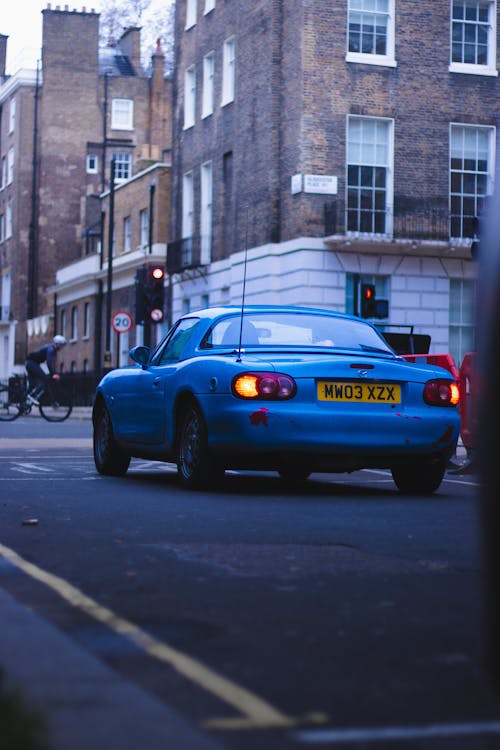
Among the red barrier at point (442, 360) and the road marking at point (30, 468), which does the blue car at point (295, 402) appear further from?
the red barrier at point (442, 360)

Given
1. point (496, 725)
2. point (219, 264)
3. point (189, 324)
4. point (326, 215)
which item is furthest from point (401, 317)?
point (496, 725)

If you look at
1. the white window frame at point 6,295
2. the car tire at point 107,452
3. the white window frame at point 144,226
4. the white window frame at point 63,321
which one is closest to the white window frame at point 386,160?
the white window frame at point 144,226

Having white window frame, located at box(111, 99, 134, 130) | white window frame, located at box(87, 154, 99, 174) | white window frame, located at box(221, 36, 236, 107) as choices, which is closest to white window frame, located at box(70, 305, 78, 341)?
white window frame, located at box(87, 154, 99, 174)

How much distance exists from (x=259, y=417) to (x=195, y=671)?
6404 millimetres

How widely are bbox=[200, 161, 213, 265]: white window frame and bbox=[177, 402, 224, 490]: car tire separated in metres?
33.1

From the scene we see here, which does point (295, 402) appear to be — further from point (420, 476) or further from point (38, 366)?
point (38, 366)

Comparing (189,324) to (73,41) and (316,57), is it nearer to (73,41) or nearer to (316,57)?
(316,57)

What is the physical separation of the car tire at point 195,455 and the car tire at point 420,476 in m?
1.45

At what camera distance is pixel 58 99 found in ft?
234

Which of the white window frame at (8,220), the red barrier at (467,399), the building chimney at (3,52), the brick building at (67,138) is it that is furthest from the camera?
the building chimney at (3,52)

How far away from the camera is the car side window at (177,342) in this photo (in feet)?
39.3

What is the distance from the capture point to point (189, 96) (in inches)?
1854

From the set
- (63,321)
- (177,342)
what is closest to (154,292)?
(177,342)

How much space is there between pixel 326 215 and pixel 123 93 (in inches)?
1453
